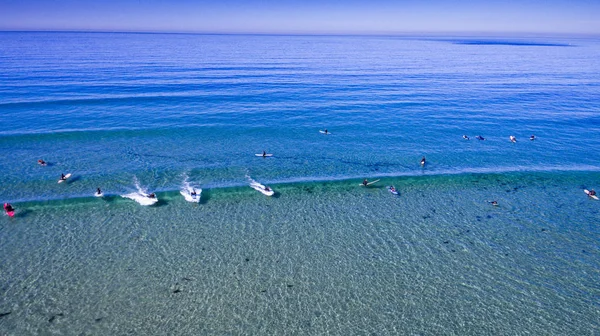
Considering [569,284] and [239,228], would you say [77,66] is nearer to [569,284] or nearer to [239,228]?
[239,228]

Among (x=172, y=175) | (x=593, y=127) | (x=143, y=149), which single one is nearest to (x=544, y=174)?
(x=593, y=127)

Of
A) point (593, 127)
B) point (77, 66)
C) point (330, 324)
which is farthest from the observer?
point (77, 66)

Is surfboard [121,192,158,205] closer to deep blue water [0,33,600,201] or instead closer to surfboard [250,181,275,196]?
deep blue water [0,33,600,201]

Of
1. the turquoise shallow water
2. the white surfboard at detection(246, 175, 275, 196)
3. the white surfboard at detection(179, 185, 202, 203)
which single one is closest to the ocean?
the turquoise shallow water

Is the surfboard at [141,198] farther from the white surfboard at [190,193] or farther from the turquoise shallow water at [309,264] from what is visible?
the white surfboard at [190,193]

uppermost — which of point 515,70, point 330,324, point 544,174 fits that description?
point 515,70

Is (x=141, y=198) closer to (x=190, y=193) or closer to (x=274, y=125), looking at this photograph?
(x=190, y=193)

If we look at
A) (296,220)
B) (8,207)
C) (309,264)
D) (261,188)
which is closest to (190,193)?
(261,188)
